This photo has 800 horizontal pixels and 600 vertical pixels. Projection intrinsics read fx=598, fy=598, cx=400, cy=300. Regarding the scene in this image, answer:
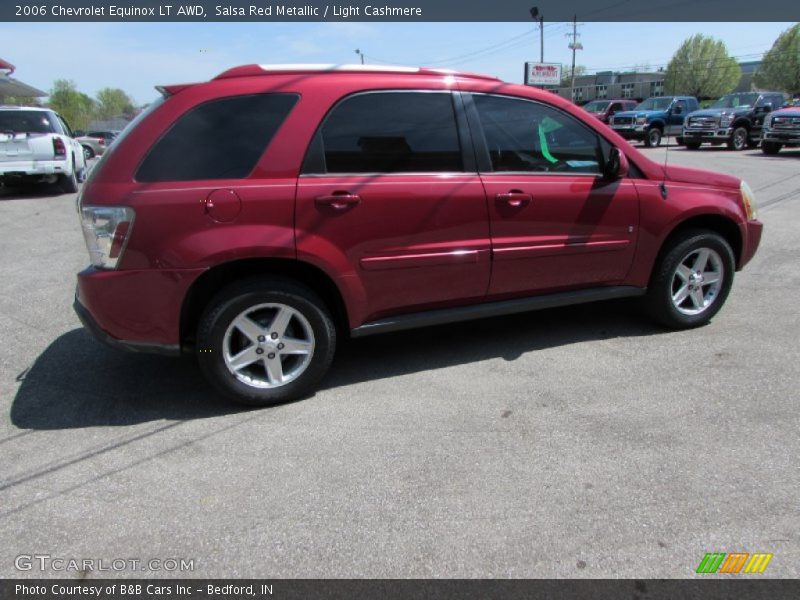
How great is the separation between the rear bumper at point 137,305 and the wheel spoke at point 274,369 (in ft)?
1.66

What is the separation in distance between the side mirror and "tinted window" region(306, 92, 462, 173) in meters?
1.11

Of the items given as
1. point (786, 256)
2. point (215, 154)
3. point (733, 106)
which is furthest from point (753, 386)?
point (733, 106)

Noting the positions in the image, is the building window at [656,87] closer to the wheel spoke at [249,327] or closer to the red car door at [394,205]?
the red car door at [394,205]

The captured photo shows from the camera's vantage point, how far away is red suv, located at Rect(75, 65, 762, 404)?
3.19 metres

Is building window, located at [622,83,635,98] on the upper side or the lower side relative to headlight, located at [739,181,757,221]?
upper

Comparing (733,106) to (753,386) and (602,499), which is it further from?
(602,499)

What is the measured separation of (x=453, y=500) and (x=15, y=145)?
42.4 feet

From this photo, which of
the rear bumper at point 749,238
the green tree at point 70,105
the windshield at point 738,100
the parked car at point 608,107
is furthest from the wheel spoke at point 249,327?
the green tree at point 70,105

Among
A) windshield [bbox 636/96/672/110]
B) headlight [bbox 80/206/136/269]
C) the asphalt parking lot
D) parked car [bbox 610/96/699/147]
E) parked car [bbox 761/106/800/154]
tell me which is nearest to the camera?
the asphalt parking lot

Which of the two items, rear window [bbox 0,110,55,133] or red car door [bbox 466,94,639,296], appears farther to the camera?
rear window [bbox 0,110,55,133]

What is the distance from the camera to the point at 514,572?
7.26ft

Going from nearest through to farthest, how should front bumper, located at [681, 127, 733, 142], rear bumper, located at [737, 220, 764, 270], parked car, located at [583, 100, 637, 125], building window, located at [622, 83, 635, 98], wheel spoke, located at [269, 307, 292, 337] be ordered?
wheel spoke, located at [269, 307, 292, 337] < rear bumper, located at [737, 220, 764, 270] < front bumper, located at [681, 127, 733, 142] < parked car, located at [583, 100, 637, 125] < building window, located at [622, 83, 635, 98]

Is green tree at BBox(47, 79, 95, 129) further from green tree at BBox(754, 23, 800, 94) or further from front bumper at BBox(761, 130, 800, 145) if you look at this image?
green tree at BBox(754, 23, 800, 94)

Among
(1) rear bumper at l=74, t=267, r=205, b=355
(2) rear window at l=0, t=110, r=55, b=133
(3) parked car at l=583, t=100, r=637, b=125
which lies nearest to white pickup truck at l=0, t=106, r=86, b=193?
(2) rear window at l=0, t=110, r=55, b=133
